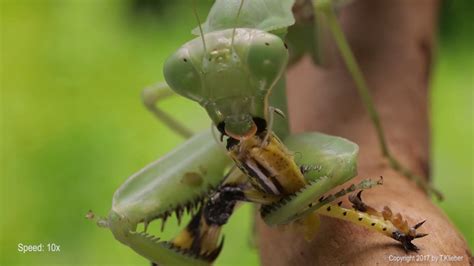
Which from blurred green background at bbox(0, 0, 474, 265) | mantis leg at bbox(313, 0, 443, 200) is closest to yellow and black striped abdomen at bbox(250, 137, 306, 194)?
mantis leg at bbox(313, 0, 443, 200)

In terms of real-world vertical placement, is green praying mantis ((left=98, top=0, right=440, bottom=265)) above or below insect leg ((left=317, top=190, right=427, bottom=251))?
above

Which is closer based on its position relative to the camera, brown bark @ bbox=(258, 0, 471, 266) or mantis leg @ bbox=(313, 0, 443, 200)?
brown bark @ bbox=(258, 0, 471, 266)

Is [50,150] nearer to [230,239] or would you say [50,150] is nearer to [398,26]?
[230,239]

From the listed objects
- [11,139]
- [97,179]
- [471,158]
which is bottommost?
[471,158]

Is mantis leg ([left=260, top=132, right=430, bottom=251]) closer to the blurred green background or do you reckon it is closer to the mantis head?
the mantis head

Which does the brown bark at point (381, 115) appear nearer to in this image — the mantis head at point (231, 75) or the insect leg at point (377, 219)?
the insect leg at point (377, 219)

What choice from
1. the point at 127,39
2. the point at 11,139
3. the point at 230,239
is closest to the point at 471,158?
the point at 230,239
